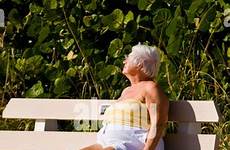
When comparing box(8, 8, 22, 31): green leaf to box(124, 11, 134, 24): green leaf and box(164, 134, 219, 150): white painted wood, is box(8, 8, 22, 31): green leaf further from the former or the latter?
box(164, 134, 219, 150): white painted wood

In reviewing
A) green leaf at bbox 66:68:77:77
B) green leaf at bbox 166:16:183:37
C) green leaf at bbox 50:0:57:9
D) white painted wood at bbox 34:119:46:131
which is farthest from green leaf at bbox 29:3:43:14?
white painted wood at bbox 34:119:46:131

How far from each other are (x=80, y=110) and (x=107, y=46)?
5.62ft

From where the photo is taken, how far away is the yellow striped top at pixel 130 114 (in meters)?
3.54

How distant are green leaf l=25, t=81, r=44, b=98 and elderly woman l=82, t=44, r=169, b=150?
1.84m

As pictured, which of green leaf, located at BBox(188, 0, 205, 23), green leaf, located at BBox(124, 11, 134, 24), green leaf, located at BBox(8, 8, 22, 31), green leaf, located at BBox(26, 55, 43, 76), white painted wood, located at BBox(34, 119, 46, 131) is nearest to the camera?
white painted wood, located at BBox(34, 119, 46, 131)

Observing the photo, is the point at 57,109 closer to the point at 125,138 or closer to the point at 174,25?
the point at 125,138

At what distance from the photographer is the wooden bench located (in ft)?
12.0

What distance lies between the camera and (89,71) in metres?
5.39

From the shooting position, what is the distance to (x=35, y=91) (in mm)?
5453

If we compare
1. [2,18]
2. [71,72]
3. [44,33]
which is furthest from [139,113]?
[2,18]

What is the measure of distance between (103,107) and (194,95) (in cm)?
142

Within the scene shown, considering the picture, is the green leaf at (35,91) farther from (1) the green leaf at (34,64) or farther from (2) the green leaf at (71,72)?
(2) the green leaf at (71,72)

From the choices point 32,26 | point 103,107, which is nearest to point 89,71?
point 32,26

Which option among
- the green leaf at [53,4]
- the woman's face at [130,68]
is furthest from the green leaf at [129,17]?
the woman's face at [130,68]
